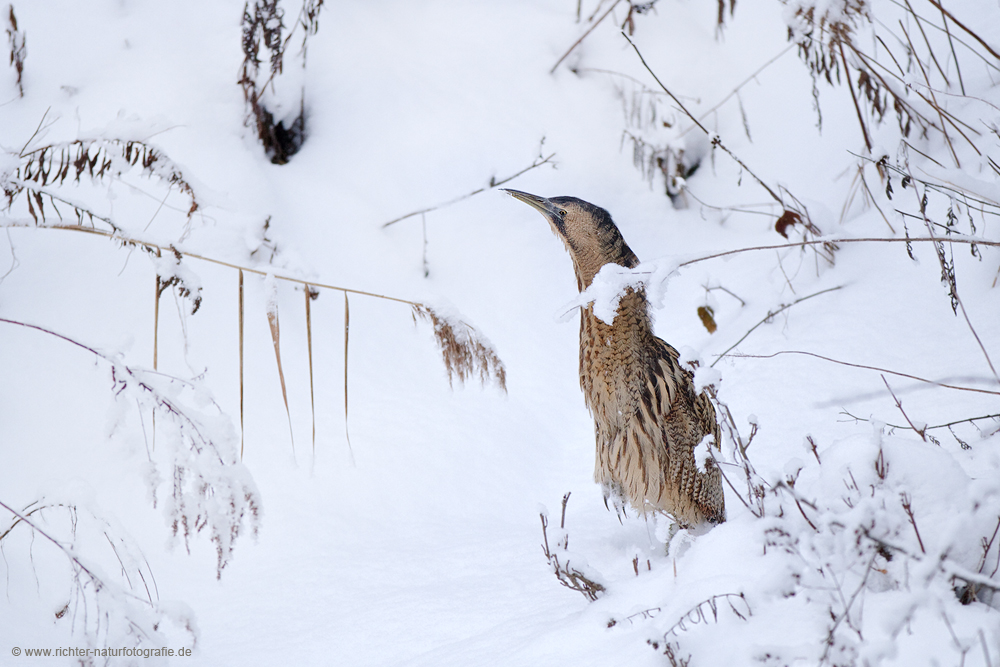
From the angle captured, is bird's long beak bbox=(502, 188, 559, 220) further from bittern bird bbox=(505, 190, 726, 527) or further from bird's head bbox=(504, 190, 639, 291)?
bittern bird bbox=(505, 190, 726, 527)

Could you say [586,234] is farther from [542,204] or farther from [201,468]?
[201,468]

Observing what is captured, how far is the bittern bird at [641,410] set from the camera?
88.3 inches

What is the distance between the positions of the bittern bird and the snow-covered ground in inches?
8.2

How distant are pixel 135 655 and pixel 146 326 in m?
1.80

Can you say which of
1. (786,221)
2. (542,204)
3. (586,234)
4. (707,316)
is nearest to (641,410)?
(586,234)

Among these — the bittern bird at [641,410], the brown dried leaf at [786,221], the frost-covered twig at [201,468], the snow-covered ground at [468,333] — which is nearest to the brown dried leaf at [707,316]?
the snow-covered ground at [468,333]

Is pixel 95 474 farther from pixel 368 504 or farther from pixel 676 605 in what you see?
pixel 676 605

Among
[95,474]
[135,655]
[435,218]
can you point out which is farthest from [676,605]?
[435,218]

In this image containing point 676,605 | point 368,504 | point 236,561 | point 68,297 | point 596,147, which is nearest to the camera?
point 676,605

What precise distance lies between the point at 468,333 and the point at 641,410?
69 cm

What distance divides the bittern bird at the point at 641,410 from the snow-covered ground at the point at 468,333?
0.68 ft

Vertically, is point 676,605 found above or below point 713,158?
below

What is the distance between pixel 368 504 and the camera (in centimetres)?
260

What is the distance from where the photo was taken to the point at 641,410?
88.5 inches
